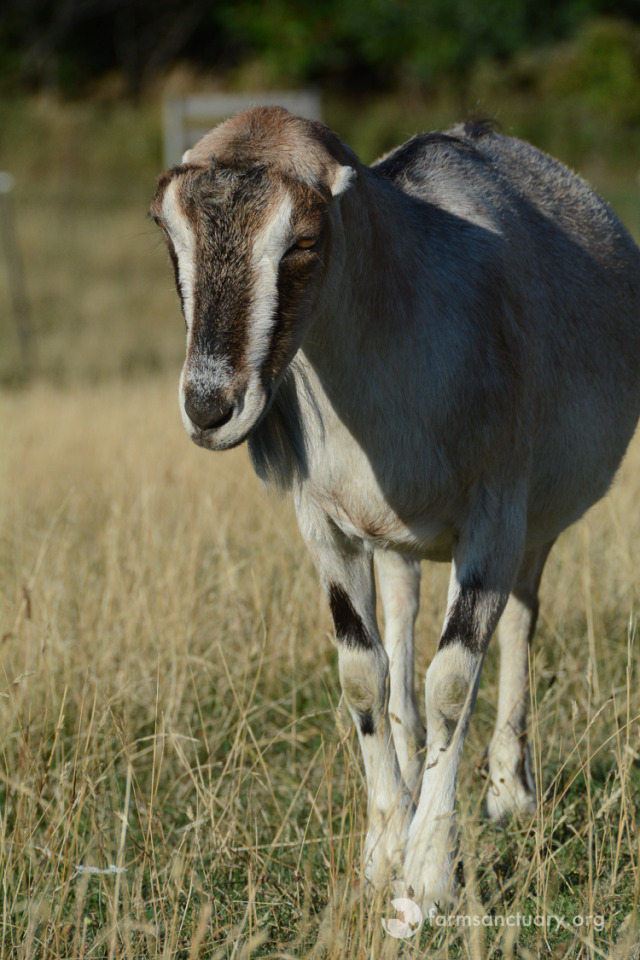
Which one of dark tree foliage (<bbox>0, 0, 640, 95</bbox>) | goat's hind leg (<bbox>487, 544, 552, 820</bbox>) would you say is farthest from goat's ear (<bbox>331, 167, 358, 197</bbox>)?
dark tree foliage (<bbox>0, 0, 640, 95</bbox>)

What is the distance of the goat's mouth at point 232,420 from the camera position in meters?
2.41

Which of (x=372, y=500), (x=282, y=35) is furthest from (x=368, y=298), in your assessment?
(x=282, y=35)

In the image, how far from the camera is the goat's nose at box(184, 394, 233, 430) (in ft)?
7.82

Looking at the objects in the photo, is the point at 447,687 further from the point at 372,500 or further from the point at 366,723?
the point at 372,500

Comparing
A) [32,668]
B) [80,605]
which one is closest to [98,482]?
[80,605]

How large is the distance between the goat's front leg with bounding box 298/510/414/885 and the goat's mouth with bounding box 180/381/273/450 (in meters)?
0.98

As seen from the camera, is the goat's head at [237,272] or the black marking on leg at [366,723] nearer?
the goat's head at [237,272]

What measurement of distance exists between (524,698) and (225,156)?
233cm

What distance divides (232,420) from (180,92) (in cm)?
3754

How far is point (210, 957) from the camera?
8.96 ft

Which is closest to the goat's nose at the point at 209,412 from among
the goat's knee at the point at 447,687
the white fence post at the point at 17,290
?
the goat's knee at the point at 447,687

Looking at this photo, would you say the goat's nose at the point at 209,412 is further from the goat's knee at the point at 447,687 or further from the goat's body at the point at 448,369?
the goat's knee at the point at 447,687

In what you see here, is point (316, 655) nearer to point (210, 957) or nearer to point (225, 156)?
point (210, 957)

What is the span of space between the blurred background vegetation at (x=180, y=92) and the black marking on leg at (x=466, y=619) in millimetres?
11371
